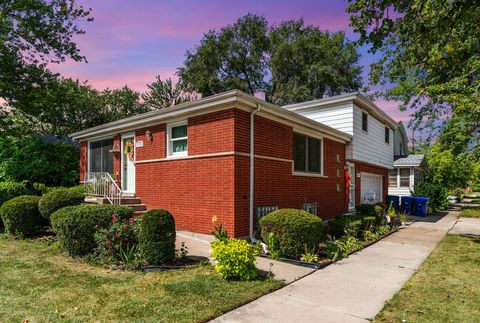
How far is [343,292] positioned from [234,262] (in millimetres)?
1881

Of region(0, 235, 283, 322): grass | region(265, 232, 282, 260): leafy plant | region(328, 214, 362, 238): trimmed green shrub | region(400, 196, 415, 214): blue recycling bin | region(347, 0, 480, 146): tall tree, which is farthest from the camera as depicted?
region(400, 196, 415, 214): blue recycling bin

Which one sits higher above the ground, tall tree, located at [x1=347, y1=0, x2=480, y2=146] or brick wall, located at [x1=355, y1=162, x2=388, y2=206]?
tall tree, located at [x1=347, y1=0, x2=480, y2=146]

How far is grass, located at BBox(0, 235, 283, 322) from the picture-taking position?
4.19m

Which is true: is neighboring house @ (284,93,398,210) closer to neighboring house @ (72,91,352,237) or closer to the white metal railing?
neighboring house @ (72,91,352,237)

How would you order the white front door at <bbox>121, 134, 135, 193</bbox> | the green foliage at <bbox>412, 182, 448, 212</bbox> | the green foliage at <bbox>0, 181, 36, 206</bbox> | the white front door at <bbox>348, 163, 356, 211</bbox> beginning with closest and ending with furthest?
the green foliage at <bbox>0, 181, 36, 206</bbox>
the white front door at <bbox>121, 134, 135, 193</bbox>
the white front door at <bbox>348, 163, 356, 211</bbox>
the green foliage at <bbox>412, 182, 448, 212</bbox>

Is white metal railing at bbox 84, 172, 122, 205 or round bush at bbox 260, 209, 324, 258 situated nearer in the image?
round bush at bbox 260, 209, 324, 258

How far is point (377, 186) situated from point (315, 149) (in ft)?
28.7

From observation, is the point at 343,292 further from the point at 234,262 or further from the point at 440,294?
the point at 234,262

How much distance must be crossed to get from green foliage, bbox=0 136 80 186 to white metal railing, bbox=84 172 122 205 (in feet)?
7.26

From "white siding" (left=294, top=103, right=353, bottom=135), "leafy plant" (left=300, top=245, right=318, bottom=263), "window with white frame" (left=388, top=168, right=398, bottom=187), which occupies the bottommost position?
"leafy plant" (left=300, top=245, right=318, bottom=263)

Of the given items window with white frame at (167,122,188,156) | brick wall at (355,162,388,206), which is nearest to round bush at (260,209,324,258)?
window with white frame at (167,122,188,156)

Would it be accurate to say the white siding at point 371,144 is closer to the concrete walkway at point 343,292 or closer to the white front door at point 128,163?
the concrete walkway at point 343,292

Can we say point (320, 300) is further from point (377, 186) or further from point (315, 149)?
point (377, 186)

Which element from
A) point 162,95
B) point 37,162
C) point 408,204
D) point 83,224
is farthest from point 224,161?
point 162,95
